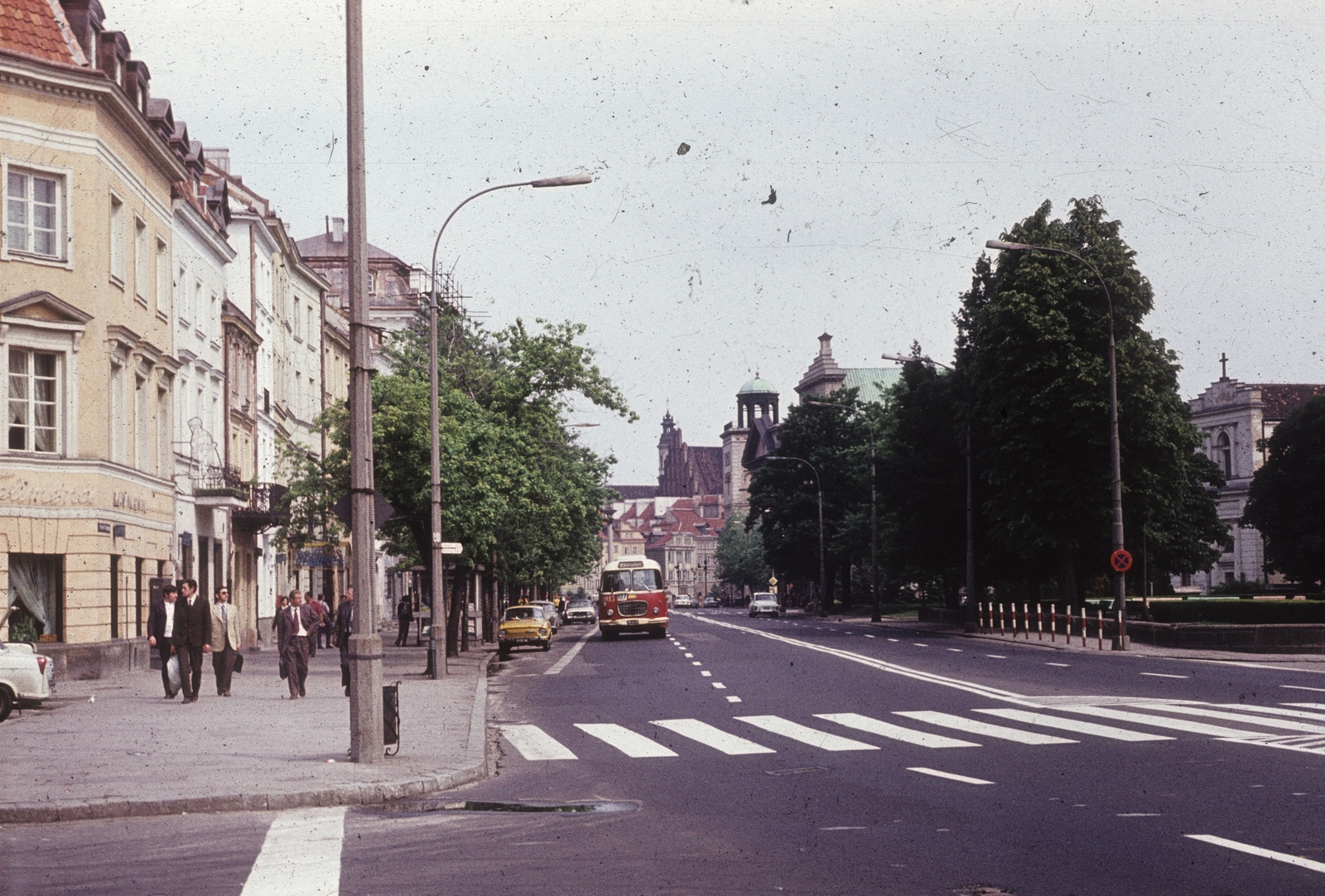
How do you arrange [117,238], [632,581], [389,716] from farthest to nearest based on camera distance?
[632,581] → [117,238] → [389,716]

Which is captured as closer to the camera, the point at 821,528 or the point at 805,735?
the point at 805,735

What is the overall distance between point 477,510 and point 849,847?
27.7 meters

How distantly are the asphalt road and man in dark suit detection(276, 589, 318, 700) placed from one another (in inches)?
236

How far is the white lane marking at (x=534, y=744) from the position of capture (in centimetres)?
1636

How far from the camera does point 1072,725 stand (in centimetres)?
1772

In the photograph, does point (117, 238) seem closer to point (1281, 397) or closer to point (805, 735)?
point (805, 735)

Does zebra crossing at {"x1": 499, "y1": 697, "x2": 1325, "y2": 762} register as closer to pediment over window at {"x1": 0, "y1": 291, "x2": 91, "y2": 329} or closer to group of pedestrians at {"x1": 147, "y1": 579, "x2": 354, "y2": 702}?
group of pedestrians at {"x1": 147, "y1": 579, "x2": 354, "y2": 702}

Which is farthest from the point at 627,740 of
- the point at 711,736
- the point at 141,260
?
the point at 141,260

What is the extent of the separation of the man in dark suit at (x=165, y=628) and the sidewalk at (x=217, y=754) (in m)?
0.55

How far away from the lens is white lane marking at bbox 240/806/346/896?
8.64 metres

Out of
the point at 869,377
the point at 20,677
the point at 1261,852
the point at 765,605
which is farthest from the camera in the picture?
the point at 869,377

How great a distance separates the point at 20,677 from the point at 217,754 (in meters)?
7.45

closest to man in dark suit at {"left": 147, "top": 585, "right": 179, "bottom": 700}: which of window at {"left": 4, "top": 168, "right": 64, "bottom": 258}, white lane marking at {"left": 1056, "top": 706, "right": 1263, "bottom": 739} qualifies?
window at {"left": 4, "top": 168, "right": 64, "bottom": 258}

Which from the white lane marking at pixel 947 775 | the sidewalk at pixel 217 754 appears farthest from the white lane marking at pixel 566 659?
the white lane marking at pixel 947 775
